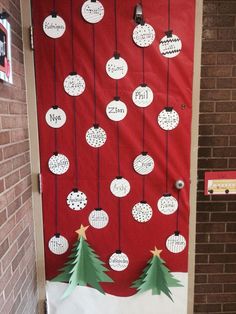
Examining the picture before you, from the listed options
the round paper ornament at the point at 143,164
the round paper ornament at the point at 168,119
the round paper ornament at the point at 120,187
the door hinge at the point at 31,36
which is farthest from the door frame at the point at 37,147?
the round paper ornament at the point at 120,187

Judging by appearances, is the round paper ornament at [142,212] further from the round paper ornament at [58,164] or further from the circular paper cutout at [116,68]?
the circular paper cutout at [116,68]

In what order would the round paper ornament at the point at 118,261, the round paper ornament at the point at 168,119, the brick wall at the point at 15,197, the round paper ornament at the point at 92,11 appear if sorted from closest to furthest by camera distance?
the brick wall at the point at 15,197
the round paper ornament at the point at 92,11
the round paper ornament at the point at 168,119
the round paper ornament at the point at 118,261

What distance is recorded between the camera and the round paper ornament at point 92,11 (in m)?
1.70

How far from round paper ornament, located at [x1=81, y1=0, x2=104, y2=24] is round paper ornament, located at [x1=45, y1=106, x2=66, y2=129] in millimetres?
572

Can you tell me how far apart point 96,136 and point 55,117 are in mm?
286

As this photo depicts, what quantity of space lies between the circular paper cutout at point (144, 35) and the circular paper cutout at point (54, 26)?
0.44 meters

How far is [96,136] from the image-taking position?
1822 millimetres

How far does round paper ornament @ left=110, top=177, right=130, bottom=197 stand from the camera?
6.10ft

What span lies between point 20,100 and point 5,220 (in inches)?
27.7

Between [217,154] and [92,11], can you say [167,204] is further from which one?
[92,11]

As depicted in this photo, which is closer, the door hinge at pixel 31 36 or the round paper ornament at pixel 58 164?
the door hinge at pixel 31 36

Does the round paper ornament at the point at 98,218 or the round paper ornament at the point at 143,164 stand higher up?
the round paper ornament at the point at 143,164

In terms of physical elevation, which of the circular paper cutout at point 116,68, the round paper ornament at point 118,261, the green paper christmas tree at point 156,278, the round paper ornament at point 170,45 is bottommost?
the green paper christmas tree at point 156,278

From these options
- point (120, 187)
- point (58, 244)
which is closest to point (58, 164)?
point (120, 187)
